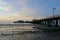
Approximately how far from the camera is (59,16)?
6309cm

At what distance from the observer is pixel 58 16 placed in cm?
6400

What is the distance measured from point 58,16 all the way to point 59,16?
0.94m
